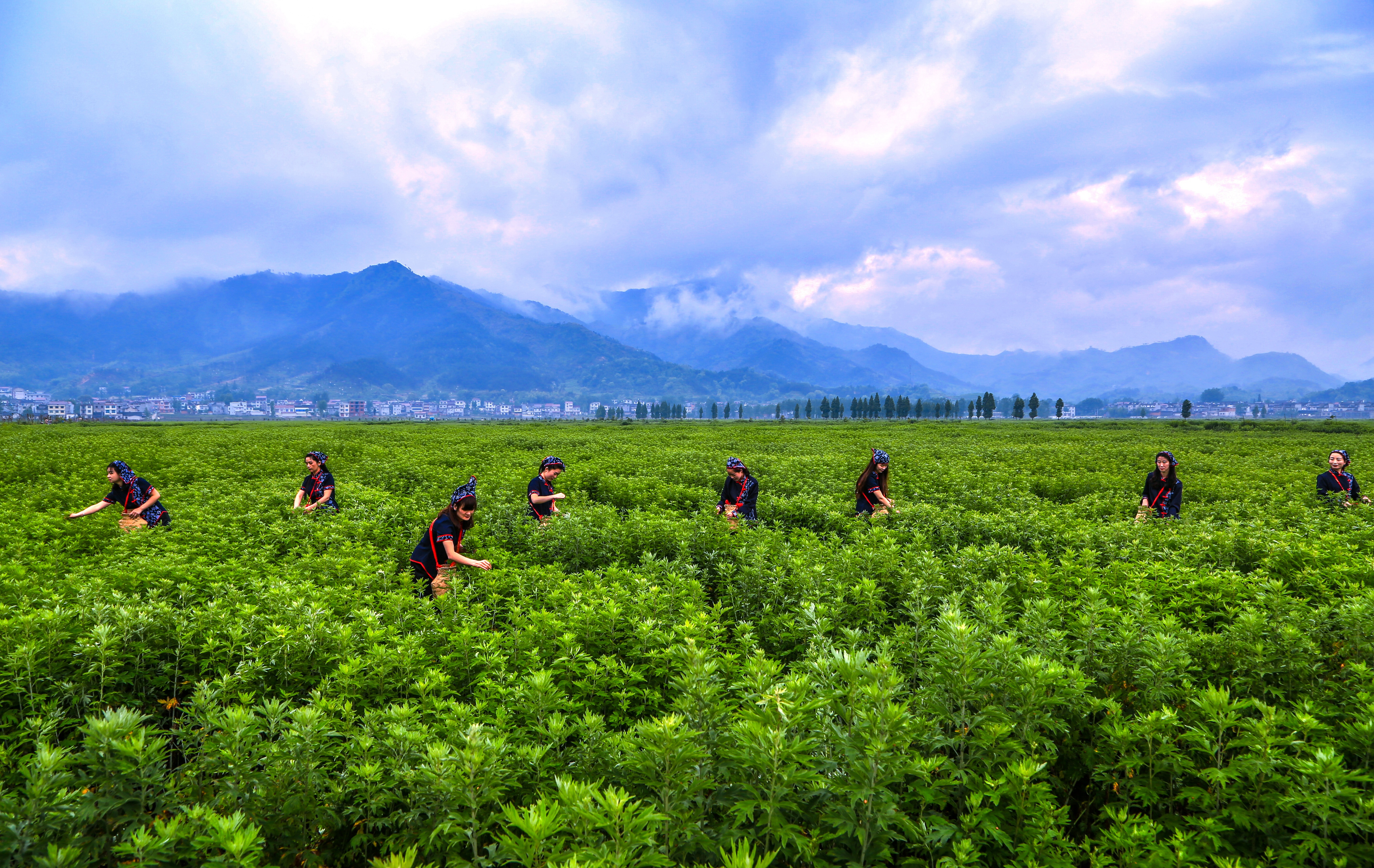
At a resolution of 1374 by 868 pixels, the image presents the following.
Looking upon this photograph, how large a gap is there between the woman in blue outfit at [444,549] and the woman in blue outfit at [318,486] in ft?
19.1

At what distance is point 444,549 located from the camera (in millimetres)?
8938

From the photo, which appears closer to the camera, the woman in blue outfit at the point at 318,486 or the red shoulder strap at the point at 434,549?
the red shoulder strap at the point at 434,549

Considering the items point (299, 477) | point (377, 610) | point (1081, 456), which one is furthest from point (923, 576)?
point (1081, 456)

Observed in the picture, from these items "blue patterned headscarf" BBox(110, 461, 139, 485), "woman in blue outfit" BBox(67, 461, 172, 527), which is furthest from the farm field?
"blue patterned headscarf" BBox(110, 461, 139, 485)

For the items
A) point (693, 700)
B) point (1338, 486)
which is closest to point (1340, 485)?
point (1338, 486)

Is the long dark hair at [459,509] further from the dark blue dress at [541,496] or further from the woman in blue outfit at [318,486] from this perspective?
the woman in blue outfit at [318,486]

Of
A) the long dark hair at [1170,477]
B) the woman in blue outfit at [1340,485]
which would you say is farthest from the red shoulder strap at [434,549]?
the woman in blue outfit at [1340,485]

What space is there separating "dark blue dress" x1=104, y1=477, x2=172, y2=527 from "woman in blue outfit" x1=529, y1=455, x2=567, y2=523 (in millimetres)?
7587

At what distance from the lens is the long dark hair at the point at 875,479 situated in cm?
1350

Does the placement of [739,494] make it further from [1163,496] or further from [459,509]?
[1163,496]

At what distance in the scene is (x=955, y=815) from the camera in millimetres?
4043

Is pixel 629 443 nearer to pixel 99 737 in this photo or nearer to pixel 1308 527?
pixel 1308 527

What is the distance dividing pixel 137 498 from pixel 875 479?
643 inches

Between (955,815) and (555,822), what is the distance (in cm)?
288
